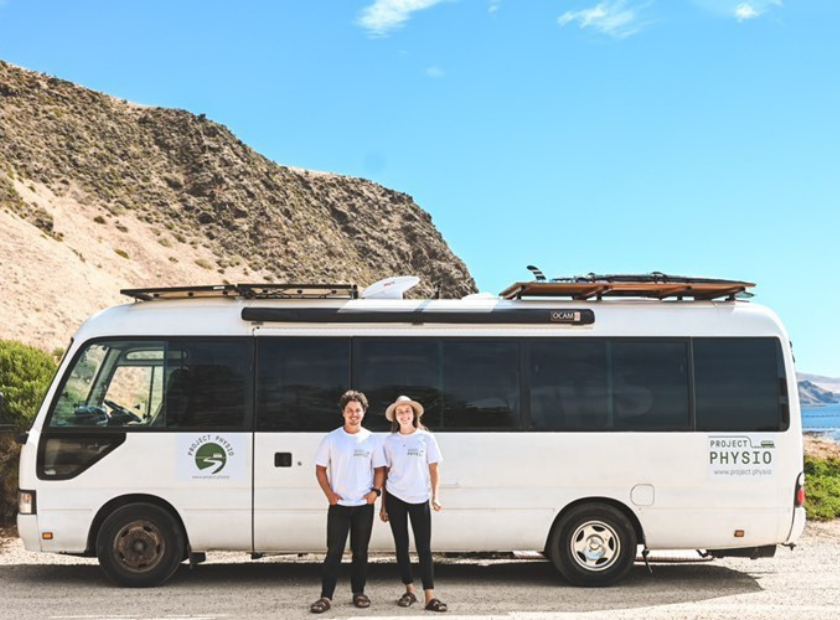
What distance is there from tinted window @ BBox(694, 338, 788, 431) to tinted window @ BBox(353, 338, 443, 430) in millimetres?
2856

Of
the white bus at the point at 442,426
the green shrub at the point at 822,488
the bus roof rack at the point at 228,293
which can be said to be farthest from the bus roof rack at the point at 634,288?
the green shrub at the point at 822,488

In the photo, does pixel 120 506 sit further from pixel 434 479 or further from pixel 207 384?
pixel 434 479

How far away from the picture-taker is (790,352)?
10.8 m

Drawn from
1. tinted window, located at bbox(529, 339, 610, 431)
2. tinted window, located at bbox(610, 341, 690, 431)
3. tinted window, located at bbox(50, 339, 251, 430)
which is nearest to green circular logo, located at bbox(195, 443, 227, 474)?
tinted window, located at bbox(50, 339, 251, 430)

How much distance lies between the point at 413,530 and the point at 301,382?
7.37ft

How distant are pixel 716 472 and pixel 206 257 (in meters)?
68.8

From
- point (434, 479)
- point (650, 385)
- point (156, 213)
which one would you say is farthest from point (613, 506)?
point (156, 213)

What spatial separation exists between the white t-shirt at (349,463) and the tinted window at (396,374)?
4.16 ft

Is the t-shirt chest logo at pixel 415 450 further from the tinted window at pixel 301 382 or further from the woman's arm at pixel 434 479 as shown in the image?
the tinted window at pixel 301 382

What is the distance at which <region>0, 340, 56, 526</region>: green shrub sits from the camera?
14586 millimetres

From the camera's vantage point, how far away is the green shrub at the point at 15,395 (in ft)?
47.9

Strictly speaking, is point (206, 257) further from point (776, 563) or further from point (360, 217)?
point (776, 563)

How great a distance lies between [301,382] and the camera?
10.3 meters

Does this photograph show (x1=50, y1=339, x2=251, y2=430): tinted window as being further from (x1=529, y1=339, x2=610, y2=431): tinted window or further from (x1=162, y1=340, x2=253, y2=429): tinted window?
(x1=529, y1=339, x2=610, y2=431): tinted window
